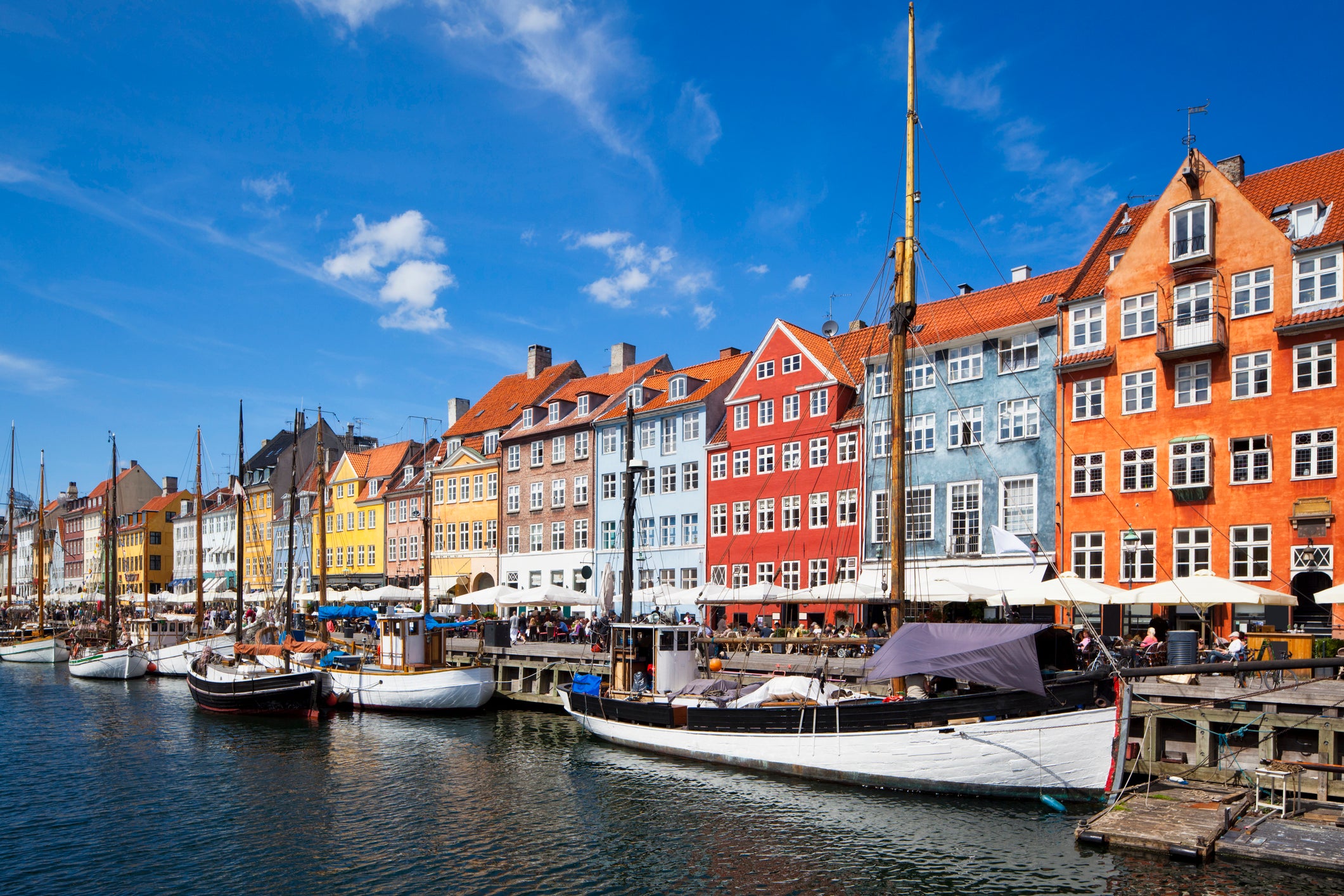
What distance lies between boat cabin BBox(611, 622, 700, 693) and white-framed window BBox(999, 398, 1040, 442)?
1716 centimetres

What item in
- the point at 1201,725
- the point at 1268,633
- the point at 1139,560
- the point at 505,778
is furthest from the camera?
the point at 1139,560

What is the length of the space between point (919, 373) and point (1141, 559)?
41.7ft

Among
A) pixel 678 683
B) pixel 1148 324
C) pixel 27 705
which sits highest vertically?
pixel 1148 324

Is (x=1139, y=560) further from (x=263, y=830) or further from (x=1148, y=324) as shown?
(x=263, y=830)

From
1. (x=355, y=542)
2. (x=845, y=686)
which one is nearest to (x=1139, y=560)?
(x=845, y=686)

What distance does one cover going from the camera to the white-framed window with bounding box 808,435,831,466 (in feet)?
161

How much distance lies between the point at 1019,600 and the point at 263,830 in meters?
22.1

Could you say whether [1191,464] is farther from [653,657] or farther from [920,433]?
[653,657]

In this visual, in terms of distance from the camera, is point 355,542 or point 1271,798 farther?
point 355,542

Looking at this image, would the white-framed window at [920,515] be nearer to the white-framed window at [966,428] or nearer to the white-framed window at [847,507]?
the white-framed window at [966,428]

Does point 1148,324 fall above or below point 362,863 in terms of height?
above

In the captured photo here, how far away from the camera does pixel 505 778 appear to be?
87.5ft

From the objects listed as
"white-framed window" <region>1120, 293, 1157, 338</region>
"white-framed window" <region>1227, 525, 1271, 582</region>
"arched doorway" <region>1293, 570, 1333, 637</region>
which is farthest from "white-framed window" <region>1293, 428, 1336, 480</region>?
"white-framed window" <region>1120, 293, 1157, 338</region>

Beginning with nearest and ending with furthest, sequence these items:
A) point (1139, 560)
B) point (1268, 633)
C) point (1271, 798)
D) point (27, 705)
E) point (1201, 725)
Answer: point (1271, 798) < point (1201, 725) < point (1268, 633) < point (1139, 560) < point (27, 705)
